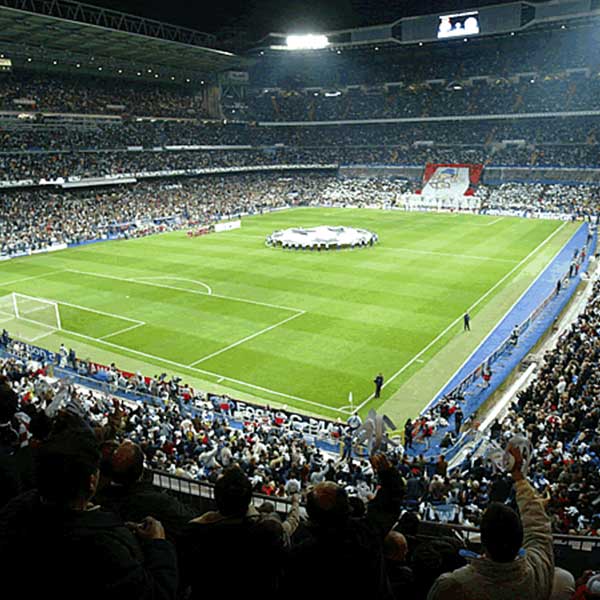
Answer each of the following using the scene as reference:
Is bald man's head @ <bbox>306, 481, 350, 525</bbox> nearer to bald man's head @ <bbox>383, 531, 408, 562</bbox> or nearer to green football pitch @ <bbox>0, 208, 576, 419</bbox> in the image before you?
bald man's head @ <bbox>383, 531, 408, 562</bbox>

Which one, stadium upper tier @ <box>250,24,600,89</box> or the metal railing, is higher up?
stadium upper tier @ <box>250,24,600,89</box>

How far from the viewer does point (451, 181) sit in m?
77.1

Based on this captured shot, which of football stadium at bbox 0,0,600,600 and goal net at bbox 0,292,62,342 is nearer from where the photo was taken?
football stadium at bbox 0,0,600,600

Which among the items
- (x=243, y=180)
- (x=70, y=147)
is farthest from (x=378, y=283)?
(x=243, y=180)

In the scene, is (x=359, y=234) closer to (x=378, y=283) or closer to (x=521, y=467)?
(x=378, y=283)

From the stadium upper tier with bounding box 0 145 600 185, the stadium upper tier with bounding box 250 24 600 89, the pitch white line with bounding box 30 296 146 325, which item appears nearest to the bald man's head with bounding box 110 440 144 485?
the pitch white line with bounding box 30 296 146 325

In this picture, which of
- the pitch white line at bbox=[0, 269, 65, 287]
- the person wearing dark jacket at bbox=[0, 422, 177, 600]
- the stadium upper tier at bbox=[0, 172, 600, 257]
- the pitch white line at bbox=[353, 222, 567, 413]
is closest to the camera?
the person wearing dark jacket at bbox=[0, 422, 177, 600]

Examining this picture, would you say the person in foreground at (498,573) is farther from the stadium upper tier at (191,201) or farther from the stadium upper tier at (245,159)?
the stadium upper tier at (245,159)

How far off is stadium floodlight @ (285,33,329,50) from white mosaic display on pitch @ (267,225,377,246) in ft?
150

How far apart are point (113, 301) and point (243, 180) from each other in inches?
2105

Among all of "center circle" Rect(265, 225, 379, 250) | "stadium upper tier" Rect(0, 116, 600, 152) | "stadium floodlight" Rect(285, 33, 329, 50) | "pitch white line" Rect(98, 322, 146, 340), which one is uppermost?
"stadium floodlight" Rect(285, 33, 329, 50)

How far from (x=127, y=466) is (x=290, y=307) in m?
27.9

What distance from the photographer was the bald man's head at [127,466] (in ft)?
13.1

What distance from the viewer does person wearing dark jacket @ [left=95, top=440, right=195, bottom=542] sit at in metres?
3.68
